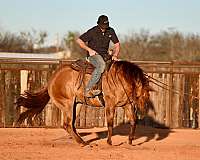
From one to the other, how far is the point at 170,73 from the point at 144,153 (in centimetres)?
646

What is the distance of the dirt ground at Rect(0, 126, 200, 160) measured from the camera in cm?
1009

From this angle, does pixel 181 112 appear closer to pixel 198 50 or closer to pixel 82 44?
pixel 82 44

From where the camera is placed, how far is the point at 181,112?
1681cm

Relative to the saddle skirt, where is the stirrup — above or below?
below

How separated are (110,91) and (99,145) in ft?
4.01

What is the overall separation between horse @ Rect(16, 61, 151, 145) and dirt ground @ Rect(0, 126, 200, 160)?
0.60 m

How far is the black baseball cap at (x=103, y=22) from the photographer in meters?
11.9

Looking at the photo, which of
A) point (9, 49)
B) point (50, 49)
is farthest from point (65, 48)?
point (9, 49)

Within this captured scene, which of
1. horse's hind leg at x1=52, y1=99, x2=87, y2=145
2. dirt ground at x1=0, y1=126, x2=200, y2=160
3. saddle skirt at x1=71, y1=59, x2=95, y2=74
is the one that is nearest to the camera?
dirt ground at x1=0, y1=126, x2=200, y2=160

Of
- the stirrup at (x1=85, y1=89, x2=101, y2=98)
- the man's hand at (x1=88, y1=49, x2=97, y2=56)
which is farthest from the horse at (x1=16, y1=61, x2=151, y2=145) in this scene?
the man's hand at (x1=88, y1=49, x2=97, y2=56)

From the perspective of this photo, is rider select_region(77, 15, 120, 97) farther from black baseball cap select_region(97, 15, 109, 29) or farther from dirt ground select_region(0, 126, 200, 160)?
dirt ground select_region(0, 126, 200, 160)

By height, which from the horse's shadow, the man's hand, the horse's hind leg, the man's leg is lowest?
the horse's shadow

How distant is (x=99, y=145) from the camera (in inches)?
472

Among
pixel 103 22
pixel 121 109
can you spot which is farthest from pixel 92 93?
pixel 121 109
